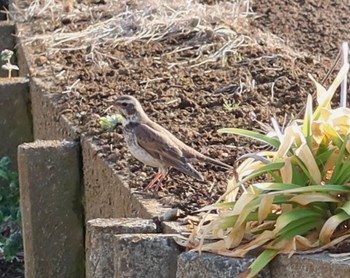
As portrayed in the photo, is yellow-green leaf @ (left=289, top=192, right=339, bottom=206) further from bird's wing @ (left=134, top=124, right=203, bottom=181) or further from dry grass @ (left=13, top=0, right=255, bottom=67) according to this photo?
dry grass @ (left=13, top=0, right=255, bottom=67)

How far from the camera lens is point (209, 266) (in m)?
3.92

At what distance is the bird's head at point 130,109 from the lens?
5.95 meters

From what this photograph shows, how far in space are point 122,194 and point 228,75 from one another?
188 cm

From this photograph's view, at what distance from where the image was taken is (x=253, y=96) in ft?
22.0

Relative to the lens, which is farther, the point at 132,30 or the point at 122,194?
the point at 132,30

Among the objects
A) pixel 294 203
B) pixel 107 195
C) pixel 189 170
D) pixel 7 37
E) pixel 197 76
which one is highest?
pixel 7 37

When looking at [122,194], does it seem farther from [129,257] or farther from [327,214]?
[327,214]

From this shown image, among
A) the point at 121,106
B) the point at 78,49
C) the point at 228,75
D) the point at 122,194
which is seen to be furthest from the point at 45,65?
the point at 122,194

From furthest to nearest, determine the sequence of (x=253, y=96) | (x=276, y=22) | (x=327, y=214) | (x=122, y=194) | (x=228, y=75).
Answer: (x=276, y=22)
(x=228, y=75)
(x=253, y=96)
(x=122, y=194)
(x=327, y=214)

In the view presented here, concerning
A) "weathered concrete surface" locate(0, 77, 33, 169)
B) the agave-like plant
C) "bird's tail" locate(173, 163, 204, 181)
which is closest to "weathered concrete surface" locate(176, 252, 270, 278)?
the agave-like plant

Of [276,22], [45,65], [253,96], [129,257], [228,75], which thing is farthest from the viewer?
[276,22]

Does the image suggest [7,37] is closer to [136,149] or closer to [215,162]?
[136,149]

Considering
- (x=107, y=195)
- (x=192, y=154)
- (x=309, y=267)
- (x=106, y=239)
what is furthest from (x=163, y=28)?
(x=309, y=267)

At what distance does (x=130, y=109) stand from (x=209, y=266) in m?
2.29
